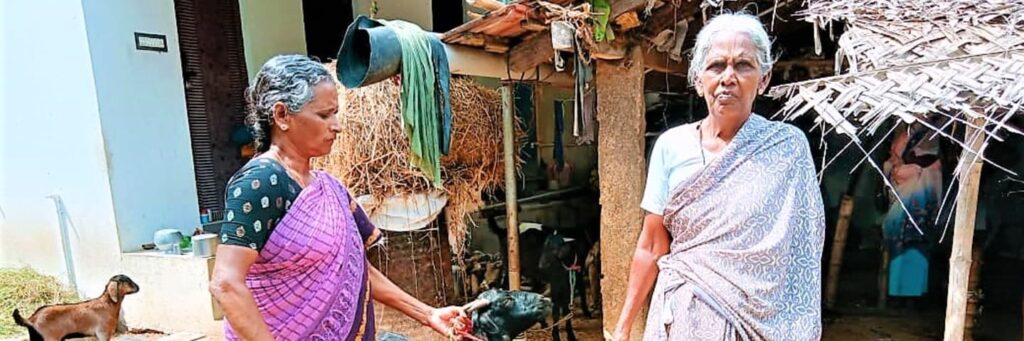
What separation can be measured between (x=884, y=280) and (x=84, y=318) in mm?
5852

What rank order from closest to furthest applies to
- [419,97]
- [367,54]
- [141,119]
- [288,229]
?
[288,229] → [367,54] → [419,97] → [141,119]

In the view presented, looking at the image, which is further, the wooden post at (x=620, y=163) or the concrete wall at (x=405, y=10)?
the concrete wall at (x=405, y=10)

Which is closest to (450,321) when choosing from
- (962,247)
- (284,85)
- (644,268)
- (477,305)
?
(477,305)

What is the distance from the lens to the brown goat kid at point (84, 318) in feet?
12.4

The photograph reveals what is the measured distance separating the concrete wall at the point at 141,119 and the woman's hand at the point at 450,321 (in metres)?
4.09

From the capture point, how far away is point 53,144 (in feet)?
15.7

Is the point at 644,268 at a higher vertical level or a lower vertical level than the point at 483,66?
lower

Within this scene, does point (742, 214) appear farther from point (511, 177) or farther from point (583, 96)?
point (511, 177)

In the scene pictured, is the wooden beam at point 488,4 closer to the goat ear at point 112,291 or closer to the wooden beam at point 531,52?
the wooden beam at point 531,52

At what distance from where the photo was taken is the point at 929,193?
423 cm

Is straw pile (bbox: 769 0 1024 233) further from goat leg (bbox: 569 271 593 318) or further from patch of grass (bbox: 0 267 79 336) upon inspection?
patch of grass (bbox: 0 267 79 336)

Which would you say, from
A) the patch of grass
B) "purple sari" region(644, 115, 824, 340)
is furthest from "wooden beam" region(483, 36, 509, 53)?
the patch of grass

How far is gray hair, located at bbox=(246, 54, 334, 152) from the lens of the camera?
1.26 metres

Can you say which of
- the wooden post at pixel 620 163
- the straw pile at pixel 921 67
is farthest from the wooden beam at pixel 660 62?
the straw pile at pixel 921 67
